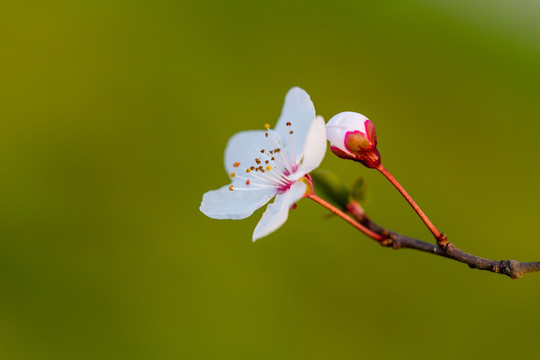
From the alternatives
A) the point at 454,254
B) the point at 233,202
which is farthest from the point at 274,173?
the point at 454,254

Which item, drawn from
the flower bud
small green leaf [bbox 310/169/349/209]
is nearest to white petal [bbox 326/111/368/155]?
the flower bud

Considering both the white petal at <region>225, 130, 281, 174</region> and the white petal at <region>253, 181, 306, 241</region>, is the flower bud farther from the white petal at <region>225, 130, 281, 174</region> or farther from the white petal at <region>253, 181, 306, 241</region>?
the white petal at <region>225, 130, 281, 174</region>

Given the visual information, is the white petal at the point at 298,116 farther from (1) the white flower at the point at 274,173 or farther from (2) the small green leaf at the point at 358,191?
(2) the small green leaf at the point at 358,191

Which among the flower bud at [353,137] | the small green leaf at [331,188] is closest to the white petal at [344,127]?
the flower bud at [353,137]

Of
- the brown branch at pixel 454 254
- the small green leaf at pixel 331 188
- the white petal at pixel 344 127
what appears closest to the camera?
the brown branch at pixel 454 254

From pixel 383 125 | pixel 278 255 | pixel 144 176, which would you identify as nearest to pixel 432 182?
pixel 383 125

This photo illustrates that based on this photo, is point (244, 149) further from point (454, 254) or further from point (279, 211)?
point (454, 254)

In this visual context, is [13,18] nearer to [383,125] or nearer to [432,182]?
[383,125]

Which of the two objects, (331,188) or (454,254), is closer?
(454,254)
